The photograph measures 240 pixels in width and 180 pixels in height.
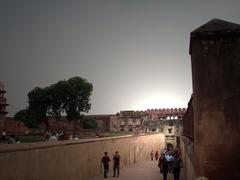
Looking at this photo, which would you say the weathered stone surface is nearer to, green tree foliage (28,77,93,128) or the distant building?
the distant building

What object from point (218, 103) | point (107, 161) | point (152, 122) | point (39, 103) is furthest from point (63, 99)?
point (218, 103)

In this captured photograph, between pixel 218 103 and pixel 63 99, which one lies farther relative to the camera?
pixel 63 99

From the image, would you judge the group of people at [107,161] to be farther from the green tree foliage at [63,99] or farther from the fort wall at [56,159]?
the green tree foliage at [63,99]

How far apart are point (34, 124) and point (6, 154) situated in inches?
2092

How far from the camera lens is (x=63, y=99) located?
164 ft

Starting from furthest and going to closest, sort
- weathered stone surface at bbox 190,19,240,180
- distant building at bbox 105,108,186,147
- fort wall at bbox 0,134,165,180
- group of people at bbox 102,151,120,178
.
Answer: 1. distant building at bbox 105,108,186,147
2. group of people at bbox 102,151,120,178
3. fort wall at bbox 0,134,165,180
4. weathered stone surface at bbox 190,19,240,180

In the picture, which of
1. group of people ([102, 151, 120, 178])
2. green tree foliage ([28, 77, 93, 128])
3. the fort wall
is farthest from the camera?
green tree foliage ([28, 77, 93, 128])

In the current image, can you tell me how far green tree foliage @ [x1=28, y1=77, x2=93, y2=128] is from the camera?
49.8 meters

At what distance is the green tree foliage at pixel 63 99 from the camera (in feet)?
164

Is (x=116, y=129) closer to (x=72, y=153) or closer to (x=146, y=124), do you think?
(x=146, y=124)

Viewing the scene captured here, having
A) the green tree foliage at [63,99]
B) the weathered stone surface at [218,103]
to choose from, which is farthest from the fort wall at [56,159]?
the green tree foliage at [63,99]

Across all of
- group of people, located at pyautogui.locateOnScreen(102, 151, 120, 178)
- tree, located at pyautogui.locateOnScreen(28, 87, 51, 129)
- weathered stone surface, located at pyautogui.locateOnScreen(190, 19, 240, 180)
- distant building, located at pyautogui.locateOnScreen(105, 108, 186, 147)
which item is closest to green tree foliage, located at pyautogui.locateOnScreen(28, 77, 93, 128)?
tree, located at pyautogui.locateOnScreen(28, 87, 51, 129)

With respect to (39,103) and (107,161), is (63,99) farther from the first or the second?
(107,161)

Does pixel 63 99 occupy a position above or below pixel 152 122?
above
